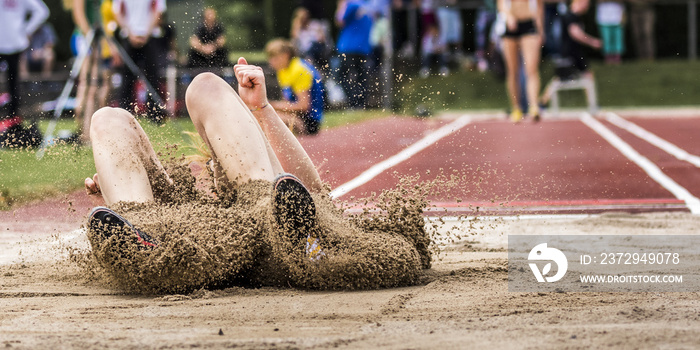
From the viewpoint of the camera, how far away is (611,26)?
18.7 metres

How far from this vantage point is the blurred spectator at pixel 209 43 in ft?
45.6

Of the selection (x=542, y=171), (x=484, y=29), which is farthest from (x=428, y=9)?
(x=542, y=171)

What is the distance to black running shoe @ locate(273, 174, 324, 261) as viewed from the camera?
3.38 m

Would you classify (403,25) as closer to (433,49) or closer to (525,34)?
(433,49)

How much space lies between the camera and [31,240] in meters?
5.12

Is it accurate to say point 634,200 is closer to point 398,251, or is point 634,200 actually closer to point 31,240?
point 398,251

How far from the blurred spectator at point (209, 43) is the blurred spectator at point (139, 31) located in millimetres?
1071

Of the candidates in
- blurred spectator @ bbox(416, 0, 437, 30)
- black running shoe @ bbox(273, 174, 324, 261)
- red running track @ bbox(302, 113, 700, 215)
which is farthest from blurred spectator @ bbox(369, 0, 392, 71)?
black running shoe @ bbox(273, 174, 324, 261)

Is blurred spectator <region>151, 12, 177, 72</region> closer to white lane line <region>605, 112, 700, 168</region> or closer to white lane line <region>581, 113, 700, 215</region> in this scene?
white lane line <region>581, 113, 700, 215</region>

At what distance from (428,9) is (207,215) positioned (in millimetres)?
15973

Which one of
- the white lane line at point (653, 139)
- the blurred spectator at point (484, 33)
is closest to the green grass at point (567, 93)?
the blurred spectator at point (484, 33)

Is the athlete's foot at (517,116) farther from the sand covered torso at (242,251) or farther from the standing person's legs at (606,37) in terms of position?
the sand covered torso at (242,251)

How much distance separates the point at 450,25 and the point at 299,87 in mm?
10449

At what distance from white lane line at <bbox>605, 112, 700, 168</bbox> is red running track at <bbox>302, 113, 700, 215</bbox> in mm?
103
